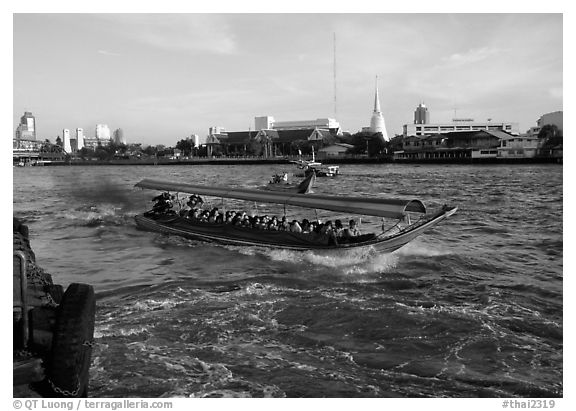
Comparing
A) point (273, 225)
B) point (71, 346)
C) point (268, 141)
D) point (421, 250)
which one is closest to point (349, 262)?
point (273, 225)

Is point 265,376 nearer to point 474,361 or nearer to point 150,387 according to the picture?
point 150,387

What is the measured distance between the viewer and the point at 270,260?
1302cm

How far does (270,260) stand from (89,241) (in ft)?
25.4

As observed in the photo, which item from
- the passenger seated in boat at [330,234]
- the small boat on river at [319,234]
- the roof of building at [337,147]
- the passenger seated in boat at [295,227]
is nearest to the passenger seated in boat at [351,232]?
the small boat on river at [319,234]

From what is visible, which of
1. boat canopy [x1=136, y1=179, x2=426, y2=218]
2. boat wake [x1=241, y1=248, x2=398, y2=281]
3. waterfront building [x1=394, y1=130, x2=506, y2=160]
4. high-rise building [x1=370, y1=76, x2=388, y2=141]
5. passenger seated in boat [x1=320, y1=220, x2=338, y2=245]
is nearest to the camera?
boat canopy [x1=136, y1=179, x2=426, y2=218]

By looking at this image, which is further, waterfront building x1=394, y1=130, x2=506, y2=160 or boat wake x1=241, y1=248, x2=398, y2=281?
waterfront building x1=394, y1=130, x2=506, y2=160

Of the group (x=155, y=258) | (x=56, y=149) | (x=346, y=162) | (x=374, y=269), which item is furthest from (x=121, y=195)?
(x=346, y=162)

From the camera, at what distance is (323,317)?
8867 mm

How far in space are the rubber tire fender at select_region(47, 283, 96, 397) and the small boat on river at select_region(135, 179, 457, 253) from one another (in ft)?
23.9

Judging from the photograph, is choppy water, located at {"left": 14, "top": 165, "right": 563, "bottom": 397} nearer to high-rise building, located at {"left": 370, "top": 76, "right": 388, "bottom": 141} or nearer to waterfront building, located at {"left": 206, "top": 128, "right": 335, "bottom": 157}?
waterfront building, located at {"left": 206, "top": 128, "right": 335, "bottom": 157}

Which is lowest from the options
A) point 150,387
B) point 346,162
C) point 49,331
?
point 150,387

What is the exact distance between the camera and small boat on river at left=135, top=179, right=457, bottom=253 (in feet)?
37.5

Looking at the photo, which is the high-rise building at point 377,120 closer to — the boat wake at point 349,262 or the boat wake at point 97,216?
the boat wake at point 97,216

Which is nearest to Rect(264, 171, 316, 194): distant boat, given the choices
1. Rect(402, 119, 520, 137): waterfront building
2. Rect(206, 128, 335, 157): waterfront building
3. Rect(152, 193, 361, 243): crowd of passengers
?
Rect(152, 193, 361, 243): crowd of passengers
